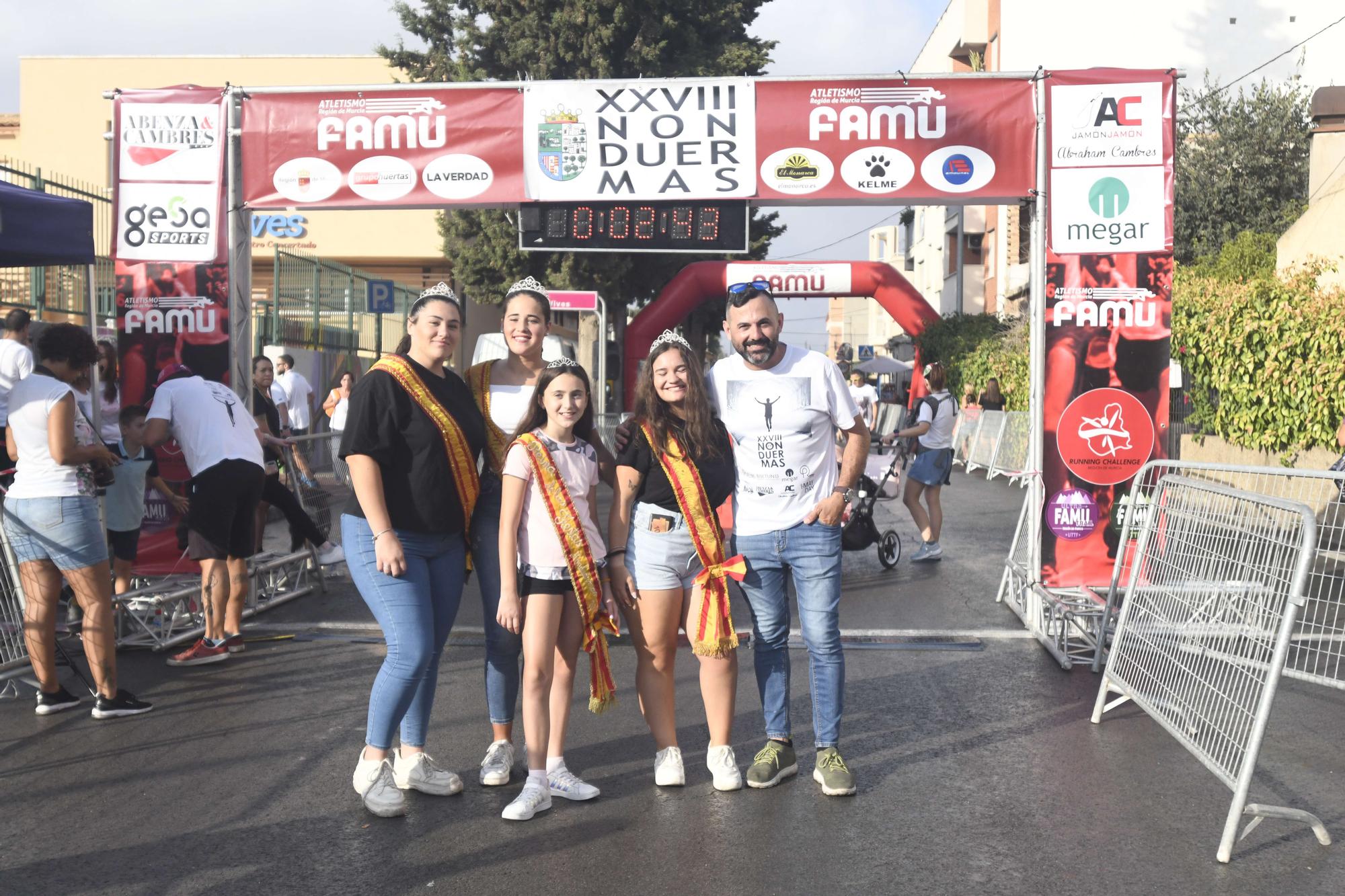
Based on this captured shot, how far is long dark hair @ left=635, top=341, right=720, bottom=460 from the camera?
501 cm

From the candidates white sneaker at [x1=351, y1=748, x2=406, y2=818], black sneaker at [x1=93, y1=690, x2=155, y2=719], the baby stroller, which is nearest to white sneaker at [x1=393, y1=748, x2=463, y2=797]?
white sneaker at [x1=351, y1=748, x2=406, y2=818]

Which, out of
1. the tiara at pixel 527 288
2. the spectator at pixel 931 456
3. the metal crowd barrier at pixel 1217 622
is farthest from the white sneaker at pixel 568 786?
the spectator at pixel 931 456

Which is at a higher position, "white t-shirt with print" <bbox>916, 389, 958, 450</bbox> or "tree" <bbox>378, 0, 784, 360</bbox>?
"tree" <bbox>378, 0, 784, 360</bbox>

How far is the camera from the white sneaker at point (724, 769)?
5.10 m

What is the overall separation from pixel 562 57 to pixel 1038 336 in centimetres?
2378

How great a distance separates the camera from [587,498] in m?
5.10

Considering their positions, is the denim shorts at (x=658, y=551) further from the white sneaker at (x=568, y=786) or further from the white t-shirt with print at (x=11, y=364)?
the white t-shirt with print at (x=11, y=364)

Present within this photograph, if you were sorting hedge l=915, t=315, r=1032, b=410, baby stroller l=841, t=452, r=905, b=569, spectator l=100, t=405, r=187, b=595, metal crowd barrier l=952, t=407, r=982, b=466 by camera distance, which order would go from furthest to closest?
1. metal crowd barrier l=952, t=407, r=982, b=466
2. hedge l=915, t=315, r=1032, b=410
3. baby stroller l=841, t=452, r=905, b=569
4. spectator l=100, t=405, r=187, b=595

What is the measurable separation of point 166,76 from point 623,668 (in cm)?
3364

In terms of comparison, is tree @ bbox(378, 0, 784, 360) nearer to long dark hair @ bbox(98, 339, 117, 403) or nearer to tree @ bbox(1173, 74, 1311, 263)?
tree @ bbox(1173, 74, 1311, 263)

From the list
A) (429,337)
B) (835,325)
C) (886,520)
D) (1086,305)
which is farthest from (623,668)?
(835,325)

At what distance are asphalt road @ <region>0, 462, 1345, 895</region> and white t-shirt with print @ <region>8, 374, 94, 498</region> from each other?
110 centimetres

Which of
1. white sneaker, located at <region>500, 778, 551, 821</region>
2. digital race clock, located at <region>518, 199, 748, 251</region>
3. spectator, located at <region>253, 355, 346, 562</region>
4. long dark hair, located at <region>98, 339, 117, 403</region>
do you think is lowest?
white sneaker, located at <region>500, 778, 551, 821</region>

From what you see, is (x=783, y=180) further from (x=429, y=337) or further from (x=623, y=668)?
(x=429, y=337)
